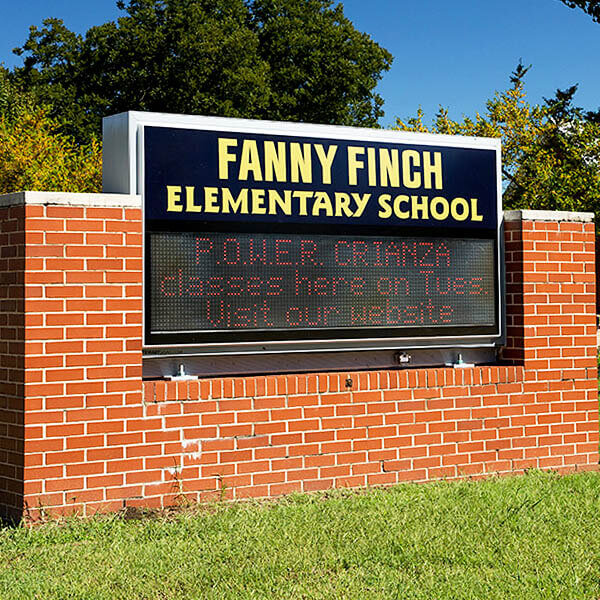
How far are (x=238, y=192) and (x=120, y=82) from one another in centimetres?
2972

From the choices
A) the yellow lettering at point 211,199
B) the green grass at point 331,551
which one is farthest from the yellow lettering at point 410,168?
the green grass at point 331,551

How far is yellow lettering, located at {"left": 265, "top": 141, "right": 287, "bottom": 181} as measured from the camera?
25.7 feet

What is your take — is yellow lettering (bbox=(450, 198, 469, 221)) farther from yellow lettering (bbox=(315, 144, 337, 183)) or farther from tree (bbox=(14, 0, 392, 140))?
tree (bbox=(14, 0, 392, 140))

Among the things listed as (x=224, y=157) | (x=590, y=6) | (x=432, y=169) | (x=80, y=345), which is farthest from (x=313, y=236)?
(x=590, y=6)

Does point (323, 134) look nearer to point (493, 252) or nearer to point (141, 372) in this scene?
point (493, 252)

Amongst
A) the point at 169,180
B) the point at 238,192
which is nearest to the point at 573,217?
the point at 238,192

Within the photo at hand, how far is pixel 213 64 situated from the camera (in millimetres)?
34625

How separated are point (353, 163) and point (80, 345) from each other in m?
2.83

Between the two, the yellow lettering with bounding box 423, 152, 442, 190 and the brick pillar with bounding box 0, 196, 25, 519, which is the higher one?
the yellow lettering with bounding box 423, 152, 442, 190

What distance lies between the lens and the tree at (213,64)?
3459 cm

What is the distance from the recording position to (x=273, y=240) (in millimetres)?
7797

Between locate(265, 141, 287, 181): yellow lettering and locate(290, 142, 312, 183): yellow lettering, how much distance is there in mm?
84

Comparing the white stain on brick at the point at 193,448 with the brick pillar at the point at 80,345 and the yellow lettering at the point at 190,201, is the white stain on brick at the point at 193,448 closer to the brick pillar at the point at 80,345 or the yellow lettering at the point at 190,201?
the brick pillar at the point at 80,345

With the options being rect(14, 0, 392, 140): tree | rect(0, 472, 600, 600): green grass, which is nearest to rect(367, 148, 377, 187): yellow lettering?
rect(0, 472, 600, 600): green grass
